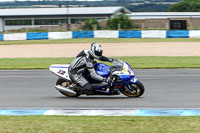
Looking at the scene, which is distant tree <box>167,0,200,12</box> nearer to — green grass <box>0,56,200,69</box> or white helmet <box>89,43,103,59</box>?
green grass <box>0,56,200,69</box>

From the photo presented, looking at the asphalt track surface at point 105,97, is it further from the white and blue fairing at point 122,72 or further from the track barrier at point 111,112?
the white and blue fairing at point 122,72

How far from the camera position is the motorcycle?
396 inches

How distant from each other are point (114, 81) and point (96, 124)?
2.88 meters

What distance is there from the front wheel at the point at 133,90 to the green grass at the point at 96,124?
239cm

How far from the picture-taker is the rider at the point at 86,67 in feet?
33.0

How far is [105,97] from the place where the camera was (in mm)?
10734

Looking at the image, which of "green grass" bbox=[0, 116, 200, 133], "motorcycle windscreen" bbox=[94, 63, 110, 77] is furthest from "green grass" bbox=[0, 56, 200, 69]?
"green grass" bbox=[0, 116, 200, 133]

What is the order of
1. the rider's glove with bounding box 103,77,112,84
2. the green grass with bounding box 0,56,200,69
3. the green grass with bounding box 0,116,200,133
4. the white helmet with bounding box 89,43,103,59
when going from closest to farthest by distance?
the green grass with bounding box 0,116,200,133 < the white helmet with bounding box 89,43,103,59 < the rider's glove with bounding box 103,77,112,84 < the green grass with bounding box 0,56,200,69

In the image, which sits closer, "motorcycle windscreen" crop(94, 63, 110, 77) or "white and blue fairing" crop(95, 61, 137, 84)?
"white and blue fairing" crop(95, 61, 137, 84)

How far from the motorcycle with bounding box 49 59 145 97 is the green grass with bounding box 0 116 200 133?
2201mm

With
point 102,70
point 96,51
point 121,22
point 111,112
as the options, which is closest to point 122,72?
point 102,70

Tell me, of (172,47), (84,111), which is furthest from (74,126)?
(172,47)

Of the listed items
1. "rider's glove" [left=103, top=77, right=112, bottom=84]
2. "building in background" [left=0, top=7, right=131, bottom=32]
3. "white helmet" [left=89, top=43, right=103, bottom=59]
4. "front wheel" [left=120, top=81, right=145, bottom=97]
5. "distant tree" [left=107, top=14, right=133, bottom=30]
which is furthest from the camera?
"building in background" [left=0, top=7, right=131, bottom=32]

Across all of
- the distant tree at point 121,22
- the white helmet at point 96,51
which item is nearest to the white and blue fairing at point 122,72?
the white helmet at point 96,51
